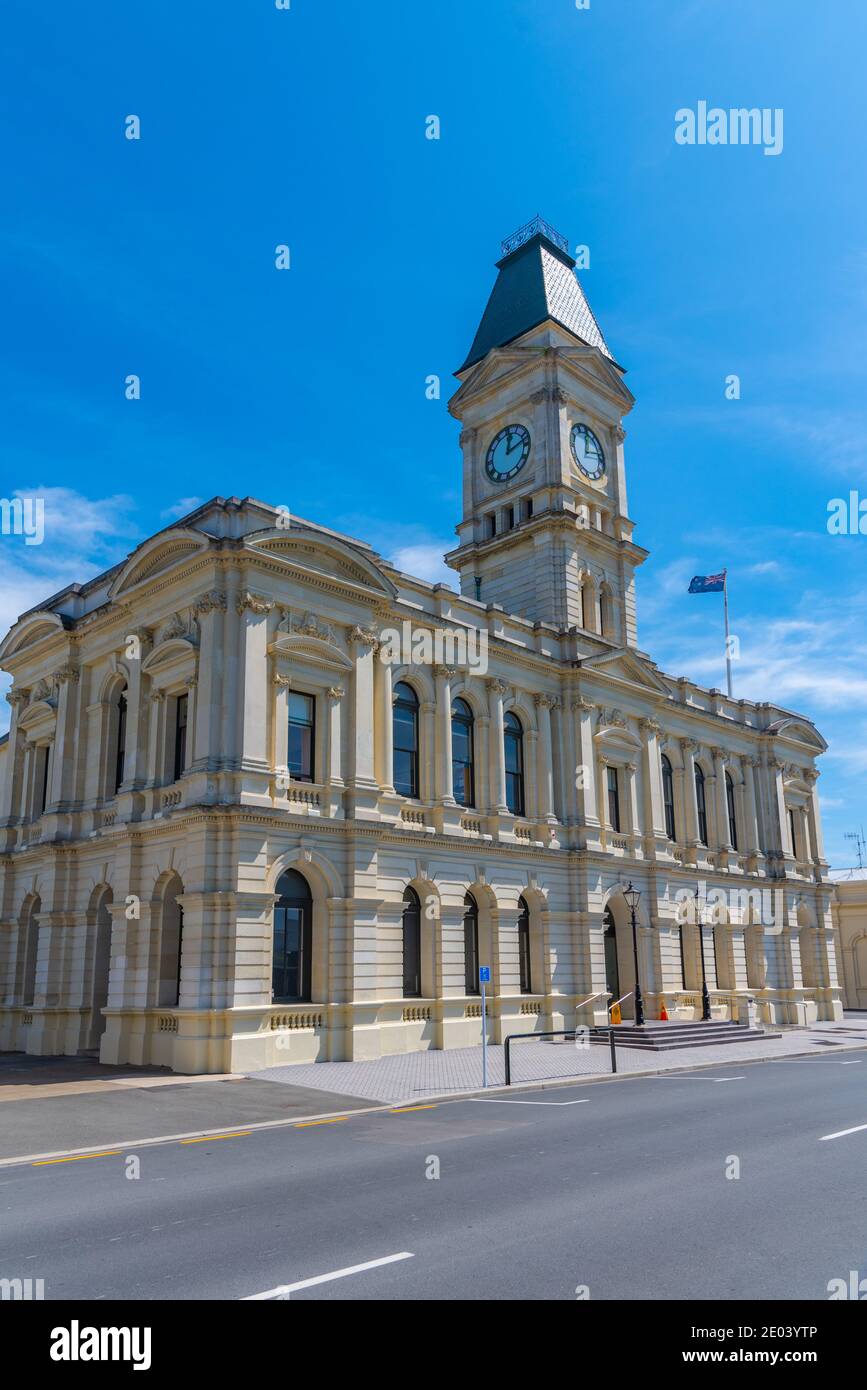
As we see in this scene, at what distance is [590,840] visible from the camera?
1348 inches

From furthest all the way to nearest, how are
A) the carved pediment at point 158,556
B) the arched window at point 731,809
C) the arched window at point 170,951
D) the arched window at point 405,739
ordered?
the arched window at point 731,809 → the arched window at point 405,739 → the carved pediment at point 158,556 → the arched window at point 170,951

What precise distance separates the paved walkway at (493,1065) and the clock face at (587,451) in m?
21.7

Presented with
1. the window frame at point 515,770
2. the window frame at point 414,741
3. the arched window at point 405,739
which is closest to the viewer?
the window frame at point 414,741

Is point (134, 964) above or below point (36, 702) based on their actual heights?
below

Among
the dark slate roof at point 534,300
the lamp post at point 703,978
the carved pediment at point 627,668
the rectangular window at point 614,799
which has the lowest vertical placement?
the lamp post at point 703,978

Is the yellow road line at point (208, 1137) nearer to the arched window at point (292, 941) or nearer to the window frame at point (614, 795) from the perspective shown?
the arched window at point (292, 941)

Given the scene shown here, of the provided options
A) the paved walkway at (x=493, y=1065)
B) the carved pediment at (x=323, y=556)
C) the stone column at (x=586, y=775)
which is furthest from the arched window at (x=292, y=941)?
the stone column at (x=586, y=775)

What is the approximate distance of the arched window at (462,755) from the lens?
1222 inches

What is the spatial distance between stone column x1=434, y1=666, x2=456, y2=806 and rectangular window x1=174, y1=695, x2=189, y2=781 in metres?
7.40

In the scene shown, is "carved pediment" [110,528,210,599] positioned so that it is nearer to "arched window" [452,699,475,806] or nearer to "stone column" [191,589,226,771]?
"stone column" [191,589,226,771]

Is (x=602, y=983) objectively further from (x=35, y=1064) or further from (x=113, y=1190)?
(x=113, y=1190)

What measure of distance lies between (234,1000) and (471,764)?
1160cm
